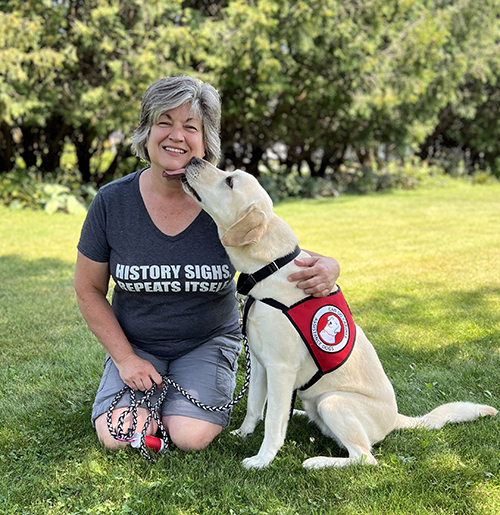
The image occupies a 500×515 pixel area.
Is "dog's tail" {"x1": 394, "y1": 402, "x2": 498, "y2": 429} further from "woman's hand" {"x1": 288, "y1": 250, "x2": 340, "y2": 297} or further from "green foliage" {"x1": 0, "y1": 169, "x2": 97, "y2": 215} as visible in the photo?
"green foliage" {"x1": 0, "y1": 169, "x2": 97, "y2": 215}

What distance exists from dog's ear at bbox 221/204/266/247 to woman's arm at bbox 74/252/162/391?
82 cm

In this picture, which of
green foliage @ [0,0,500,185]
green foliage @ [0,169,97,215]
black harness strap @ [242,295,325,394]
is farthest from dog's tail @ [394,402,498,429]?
green foliage @ [0,169,97,215]

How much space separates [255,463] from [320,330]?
0.71m

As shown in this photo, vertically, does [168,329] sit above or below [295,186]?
above

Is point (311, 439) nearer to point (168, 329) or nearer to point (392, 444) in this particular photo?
point (392, 444)

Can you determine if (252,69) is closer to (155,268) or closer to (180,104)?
(180,104)

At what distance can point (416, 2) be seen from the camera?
15.3 m

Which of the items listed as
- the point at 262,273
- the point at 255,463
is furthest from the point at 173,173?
the point at 255,463

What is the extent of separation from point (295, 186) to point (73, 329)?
1329 cm

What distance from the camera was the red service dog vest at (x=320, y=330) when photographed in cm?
264

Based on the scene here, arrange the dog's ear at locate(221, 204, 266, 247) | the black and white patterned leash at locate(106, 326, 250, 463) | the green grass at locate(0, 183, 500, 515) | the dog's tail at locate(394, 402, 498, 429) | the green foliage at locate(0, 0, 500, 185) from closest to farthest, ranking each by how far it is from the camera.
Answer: the green grass at locate(0, 183, 500, 515)
the dog's ear at locate(221, 204, 266, 247)
the black and white patterned leash at locate(106, 326, 250, 463)
the dog's tail at locate(394, 402, 498, 429)
the green foliage at locate(0, 0, 500, 185)

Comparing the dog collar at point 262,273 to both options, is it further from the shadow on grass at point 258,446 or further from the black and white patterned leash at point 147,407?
the shadow on grass at point 258,446

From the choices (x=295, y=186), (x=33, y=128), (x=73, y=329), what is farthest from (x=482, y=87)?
(x=73, y=329)

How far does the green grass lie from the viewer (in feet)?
7.95
